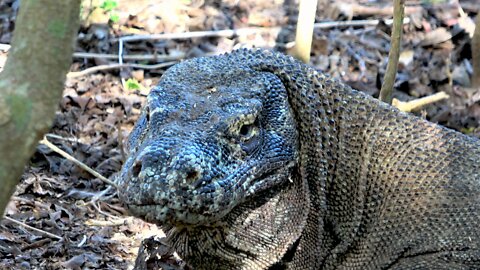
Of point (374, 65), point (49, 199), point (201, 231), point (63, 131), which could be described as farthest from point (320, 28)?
point (201, 231)

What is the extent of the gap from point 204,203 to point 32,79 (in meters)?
1.77

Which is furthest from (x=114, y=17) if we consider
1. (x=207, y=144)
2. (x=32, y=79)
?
(x=32, y=79)

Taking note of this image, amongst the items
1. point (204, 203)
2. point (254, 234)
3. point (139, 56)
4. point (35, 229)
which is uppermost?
point (204, 203)

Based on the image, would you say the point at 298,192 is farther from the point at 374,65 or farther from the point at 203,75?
the point at 374,65

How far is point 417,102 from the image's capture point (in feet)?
31.3

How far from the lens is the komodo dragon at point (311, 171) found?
4.96 meters

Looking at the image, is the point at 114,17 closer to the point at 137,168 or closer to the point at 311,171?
the point at 311,171

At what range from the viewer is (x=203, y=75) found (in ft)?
17.5

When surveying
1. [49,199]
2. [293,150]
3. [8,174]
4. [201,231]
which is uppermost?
[8,174]

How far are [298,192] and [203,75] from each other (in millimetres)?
835

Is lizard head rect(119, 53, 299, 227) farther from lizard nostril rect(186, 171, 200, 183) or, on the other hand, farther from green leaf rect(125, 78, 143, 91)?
green leaf rect(125, 78, 143, 91)

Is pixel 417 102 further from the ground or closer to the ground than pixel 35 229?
further from the ground

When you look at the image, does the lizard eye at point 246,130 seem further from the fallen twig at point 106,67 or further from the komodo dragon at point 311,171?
the fallen twig at point 106,67

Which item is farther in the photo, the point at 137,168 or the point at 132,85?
the point at 132,85
